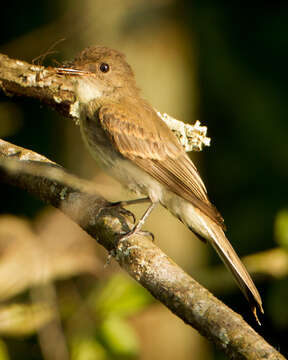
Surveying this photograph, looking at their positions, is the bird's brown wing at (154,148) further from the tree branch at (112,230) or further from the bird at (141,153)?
the tree branch at (112,230)

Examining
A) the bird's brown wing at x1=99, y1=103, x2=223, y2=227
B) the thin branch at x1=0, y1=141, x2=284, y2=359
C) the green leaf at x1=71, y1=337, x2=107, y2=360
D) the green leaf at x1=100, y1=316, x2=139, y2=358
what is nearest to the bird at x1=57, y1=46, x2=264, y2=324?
the bird's brown wing at x1=99, y1=103, x2=223, y2=227

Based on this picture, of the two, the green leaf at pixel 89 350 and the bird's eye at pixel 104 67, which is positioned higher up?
the bird's eye at pixel 104 67

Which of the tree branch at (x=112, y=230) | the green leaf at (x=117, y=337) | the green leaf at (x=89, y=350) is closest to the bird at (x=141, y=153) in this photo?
the tree branch at (x=112, y=230)

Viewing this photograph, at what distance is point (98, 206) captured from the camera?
3.22 m

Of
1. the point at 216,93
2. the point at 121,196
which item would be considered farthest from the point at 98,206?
the point at 216,93

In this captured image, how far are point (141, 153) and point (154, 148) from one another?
0.09 meters

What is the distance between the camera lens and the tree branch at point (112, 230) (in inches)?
89.2

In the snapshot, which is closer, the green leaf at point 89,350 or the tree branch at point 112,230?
the tree branch at point 112,230

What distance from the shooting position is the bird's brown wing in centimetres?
365

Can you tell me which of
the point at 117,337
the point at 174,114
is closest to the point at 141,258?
the point at 117,337

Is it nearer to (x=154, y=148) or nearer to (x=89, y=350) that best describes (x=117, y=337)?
(x=89, y=350)

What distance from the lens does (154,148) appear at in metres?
3.79

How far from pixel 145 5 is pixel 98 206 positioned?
3.04 m

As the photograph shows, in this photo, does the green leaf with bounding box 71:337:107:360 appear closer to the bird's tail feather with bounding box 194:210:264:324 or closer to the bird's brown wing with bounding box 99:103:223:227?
the bird's tail feather with bounding box 194:210:264:324
